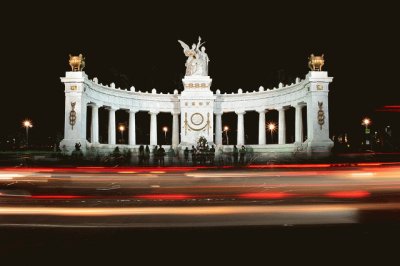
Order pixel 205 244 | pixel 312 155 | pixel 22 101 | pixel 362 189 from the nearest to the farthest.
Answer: pixel 205 244 < pixel 362 189 < pixel 312 155 < pixel 22 101

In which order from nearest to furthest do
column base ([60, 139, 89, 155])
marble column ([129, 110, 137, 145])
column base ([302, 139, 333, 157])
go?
column base ([60, 139, 89, 155]), column base ([302, 139, 333, 157]), marble column ([129, 110, 137, 145])

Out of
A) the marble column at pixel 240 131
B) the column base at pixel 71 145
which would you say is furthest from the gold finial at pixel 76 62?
the marble column at pixel 240 131

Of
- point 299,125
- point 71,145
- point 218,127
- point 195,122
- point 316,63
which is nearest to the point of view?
point 71,145

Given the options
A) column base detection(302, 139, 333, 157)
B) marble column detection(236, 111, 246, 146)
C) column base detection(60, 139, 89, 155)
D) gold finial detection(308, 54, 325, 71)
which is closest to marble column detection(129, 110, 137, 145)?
column base detection(60, 139, 89, 155)

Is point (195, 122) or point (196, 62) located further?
point (195, 122)

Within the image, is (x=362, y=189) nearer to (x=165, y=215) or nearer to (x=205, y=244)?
(x=165, y=215)

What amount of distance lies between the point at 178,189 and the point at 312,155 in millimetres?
37099

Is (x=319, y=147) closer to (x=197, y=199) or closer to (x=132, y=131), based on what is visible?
(x=132, y=131)

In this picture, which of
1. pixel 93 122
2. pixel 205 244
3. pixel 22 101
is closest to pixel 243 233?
pixel 205 244

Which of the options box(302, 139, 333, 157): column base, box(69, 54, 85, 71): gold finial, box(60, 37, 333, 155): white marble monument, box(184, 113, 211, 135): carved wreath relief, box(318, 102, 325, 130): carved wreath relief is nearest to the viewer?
box(302, 139, 333, 157): column base

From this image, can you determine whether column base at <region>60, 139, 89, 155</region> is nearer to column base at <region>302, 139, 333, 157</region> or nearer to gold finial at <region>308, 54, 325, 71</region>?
column base at <region>302, 139, 333, 157</region>

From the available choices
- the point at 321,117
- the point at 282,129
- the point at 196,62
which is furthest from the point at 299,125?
the point at 196,62

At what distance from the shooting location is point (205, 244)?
355 inches

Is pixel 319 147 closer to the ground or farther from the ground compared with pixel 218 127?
closer to the ground
